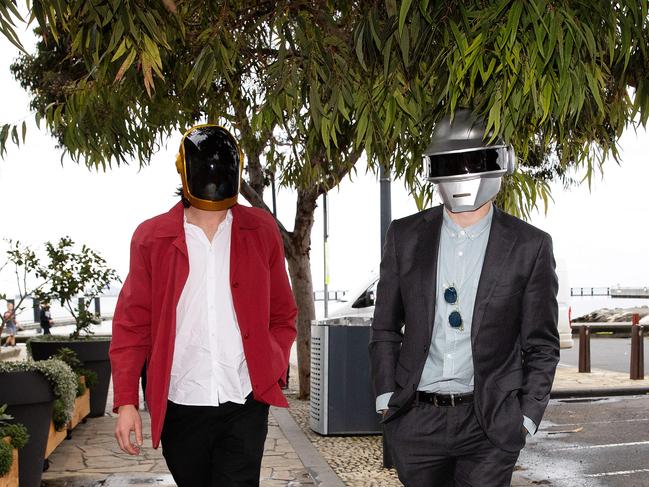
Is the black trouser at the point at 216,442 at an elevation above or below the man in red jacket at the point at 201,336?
below

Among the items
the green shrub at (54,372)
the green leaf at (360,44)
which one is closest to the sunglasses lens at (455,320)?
the green leaf at (360,44)

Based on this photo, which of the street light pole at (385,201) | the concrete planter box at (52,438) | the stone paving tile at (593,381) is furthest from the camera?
the stone paving tile at (593,381)

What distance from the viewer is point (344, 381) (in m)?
8.99

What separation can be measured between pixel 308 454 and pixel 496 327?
5.30m

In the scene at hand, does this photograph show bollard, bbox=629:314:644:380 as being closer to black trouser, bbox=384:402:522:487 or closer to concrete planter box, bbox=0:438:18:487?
concrete planter box, bbox=0:438:18:487

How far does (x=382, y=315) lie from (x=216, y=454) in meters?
0.84

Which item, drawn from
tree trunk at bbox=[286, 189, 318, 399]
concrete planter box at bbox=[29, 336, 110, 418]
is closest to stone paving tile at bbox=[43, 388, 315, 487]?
concrete planter box at bbox=[29, 336, 110, 418]

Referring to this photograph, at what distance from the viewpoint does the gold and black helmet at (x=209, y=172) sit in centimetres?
356

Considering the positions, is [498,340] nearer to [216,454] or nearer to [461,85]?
[216,454]

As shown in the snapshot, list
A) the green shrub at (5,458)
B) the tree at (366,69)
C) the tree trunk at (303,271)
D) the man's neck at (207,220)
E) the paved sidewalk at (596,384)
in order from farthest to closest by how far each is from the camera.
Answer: the paved sidewalk at (596,384) → the tree trunk at (303,271) → the green shrub at (5,458) → the tree at (366,69) → the man's neck at (207,220)

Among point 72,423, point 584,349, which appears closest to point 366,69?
point 72,423

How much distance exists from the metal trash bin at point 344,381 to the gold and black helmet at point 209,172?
5477 millimetres

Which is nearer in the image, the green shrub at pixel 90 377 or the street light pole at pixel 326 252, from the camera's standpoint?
the green shrub at pixel 90 377

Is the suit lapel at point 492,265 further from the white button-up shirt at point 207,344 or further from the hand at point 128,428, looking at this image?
the hand at point 128,428
